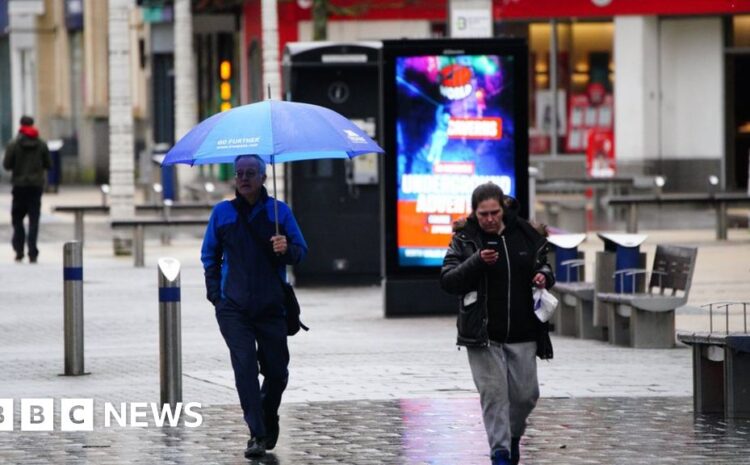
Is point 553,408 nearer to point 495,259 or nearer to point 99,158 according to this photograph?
point 495,259

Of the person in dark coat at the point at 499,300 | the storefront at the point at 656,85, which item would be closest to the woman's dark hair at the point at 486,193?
the person in dark coat at the point at 499,300

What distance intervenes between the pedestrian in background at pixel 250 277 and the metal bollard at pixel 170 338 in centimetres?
163

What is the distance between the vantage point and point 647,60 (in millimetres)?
39469

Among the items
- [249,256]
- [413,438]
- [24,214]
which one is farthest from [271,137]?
[24,214]

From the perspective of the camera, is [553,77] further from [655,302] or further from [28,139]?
[655,302]

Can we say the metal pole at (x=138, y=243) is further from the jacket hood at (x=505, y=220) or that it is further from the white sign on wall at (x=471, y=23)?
the jacket hood at (x=505, y=220)

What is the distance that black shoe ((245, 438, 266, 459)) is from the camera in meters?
10.3

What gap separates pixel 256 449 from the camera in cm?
1027

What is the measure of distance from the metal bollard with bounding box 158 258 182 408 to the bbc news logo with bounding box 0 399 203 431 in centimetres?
9

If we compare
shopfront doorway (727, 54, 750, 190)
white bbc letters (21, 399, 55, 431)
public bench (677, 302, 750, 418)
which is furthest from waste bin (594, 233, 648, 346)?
shopfront doorway (727, 54, 750, 190)

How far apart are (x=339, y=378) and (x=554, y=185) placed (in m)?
18.5

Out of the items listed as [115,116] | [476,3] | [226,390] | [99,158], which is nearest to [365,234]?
[476,3]

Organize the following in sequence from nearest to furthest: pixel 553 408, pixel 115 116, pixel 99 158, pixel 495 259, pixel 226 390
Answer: pixel 495 259, pixel 553 408, pixel 226 390, pixel 115 116, pixel 99 158

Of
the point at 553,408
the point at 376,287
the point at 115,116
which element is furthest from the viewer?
the point at 115,116
